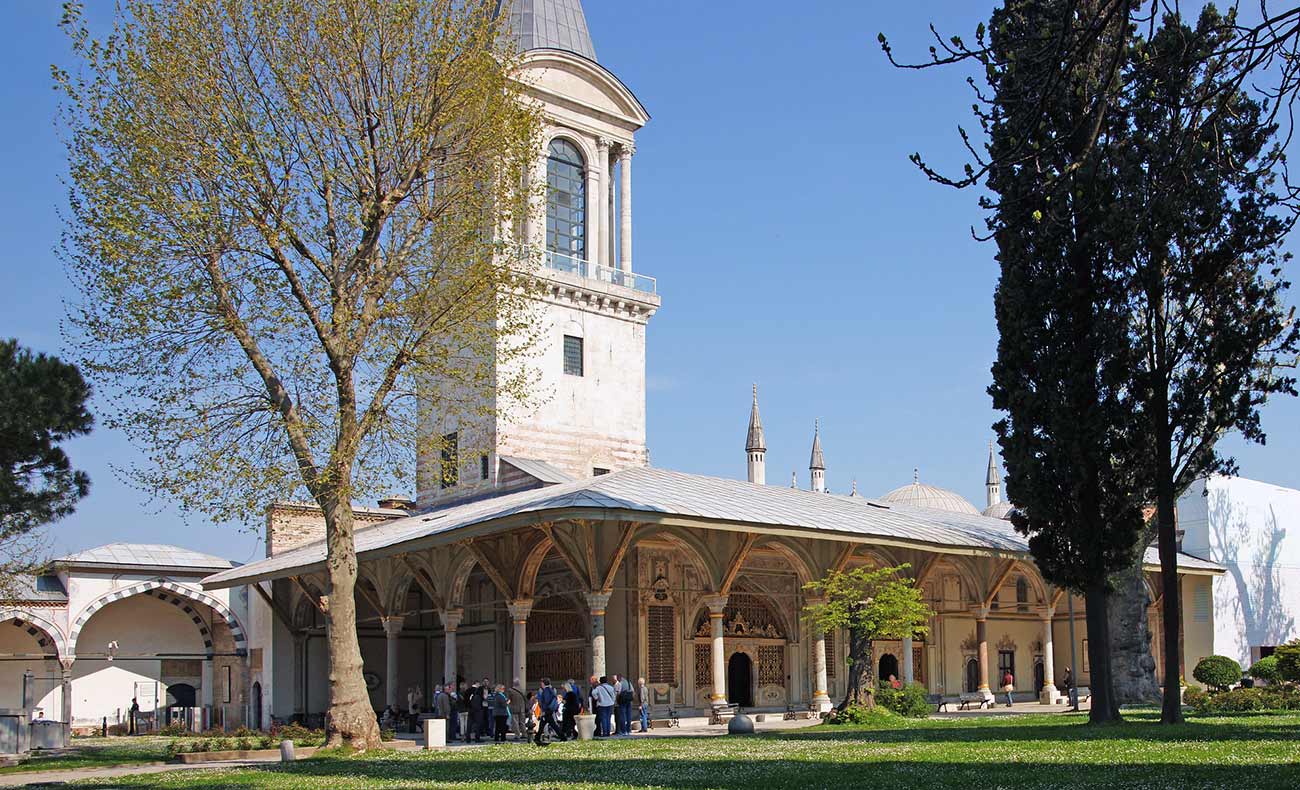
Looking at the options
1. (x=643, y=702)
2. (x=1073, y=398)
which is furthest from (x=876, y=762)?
(x=643, y=702)

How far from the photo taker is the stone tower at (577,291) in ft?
117

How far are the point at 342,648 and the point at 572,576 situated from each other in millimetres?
11324

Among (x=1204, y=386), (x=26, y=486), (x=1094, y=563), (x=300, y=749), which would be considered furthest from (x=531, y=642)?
(x=1204, y=386)

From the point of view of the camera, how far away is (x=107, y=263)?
17.2 meters


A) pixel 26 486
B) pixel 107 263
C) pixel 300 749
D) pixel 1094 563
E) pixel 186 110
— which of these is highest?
pixel 186 110

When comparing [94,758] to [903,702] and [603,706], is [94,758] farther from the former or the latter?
[903,702]

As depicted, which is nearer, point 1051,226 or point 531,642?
point 1051,226

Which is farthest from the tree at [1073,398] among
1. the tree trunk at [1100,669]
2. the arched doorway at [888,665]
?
the arched doorway at [888,665]

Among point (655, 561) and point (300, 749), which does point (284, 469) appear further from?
point (655, 561)

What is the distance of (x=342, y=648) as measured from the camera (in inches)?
687

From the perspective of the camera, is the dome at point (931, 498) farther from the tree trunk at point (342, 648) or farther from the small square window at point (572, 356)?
the tree trunk at point (342, 648)

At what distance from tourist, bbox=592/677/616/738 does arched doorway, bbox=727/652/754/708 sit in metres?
9.43

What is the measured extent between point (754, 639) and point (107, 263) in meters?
18.9

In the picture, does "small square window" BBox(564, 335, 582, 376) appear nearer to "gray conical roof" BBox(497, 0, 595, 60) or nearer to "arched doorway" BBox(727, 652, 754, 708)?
"gray conical roof" BBox(497, 0, 595, 60)
